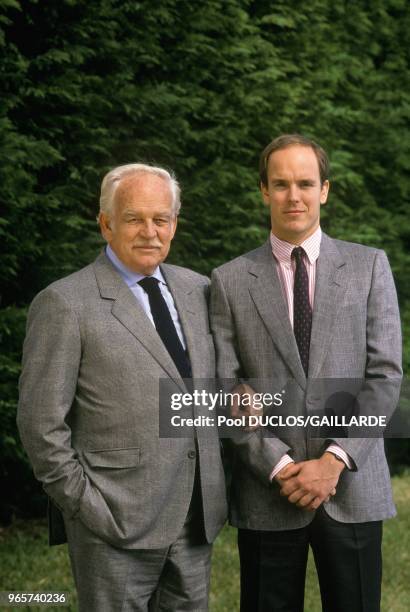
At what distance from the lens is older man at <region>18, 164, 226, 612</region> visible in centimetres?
267

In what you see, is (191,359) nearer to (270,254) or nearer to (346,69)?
(270,254)

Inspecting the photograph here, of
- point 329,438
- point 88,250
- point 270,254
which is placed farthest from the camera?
point 88,250

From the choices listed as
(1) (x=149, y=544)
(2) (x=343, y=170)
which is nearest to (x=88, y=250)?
(2) (x=343, y=170)

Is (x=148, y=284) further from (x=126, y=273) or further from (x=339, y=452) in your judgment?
(x=339, y=452)

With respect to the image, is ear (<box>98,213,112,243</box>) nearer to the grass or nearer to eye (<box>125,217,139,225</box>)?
eye (<box>125,217,139,225</box>)

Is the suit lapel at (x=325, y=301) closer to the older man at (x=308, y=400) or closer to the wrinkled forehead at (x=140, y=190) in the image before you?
the older man at (x=308, y=400)

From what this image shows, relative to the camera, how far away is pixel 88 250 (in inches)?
217

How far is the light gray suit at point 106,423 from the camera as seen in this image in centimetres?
266

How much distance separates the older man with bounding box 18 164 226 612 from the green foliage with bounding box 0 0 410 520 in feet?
7.92

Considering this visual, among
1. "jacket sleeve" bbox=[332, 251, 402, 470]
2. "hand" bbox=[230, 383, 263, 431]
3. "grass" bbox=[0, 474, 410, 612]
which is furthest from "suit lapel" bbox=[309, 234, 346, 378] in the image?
"grass" bbox=[0, 474, 410, 612]

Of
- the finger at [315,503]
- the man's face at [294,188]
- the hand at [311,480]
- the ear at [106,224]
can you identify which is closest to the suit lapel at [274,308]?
the man's face at [294,188]

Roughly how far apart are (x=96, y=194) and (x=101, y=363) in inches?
120

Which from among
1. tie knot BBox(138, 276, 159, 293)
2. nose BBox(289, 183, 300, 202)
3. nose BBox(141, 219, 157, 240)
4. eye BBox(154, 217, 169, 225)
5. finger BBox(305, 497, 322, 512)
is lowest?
finger BBox(305, 497, 322, 512)

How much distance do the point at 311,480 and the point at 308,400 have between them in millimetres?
264
